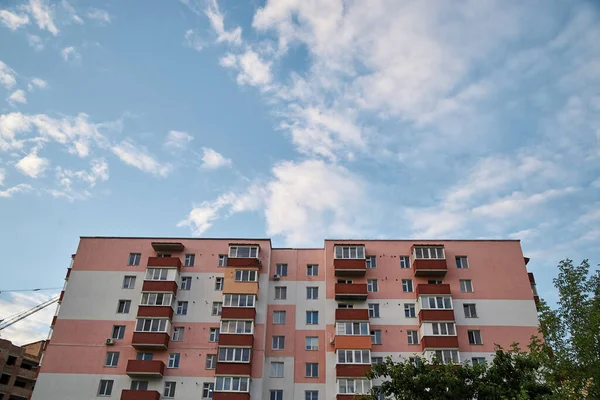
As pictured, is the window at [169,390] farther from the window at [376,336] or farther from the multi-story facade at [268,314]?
the window at [376,336]

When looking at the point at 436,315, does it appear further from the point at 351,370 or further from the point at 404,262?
the point at 351,370

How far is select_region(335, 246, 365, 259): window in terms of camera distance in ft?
171

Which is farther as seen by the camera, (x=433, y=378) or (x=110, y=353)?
(x=110, y=353)

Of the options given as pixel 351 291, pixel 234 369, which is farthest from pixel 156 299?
pixel 351 291

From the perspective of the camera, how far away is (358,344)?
4691 cm

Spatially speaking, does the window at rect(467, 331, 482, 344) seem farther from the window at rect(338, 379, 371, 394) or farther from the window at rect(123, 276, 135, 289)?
the window at rect(123, 276, 135, 289)

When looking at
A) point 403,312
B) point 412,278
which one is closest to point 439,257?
point 412,278

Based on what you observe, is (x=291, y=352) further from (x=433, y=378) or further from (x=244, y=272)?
(x=433, y=378)

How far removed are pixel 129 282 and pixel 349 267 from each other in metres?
23.1

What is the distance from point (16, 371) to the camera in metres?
86.8

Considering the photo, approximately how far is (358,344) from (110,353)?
78.6ft

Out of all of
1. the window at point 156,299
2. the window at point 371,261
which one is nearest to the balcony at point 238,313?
the window at point 156,299

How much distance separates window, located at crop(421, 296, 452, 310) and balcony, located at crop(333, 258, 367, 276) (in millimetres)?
6673


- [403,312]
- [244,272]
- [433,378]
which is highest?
[244,272]
